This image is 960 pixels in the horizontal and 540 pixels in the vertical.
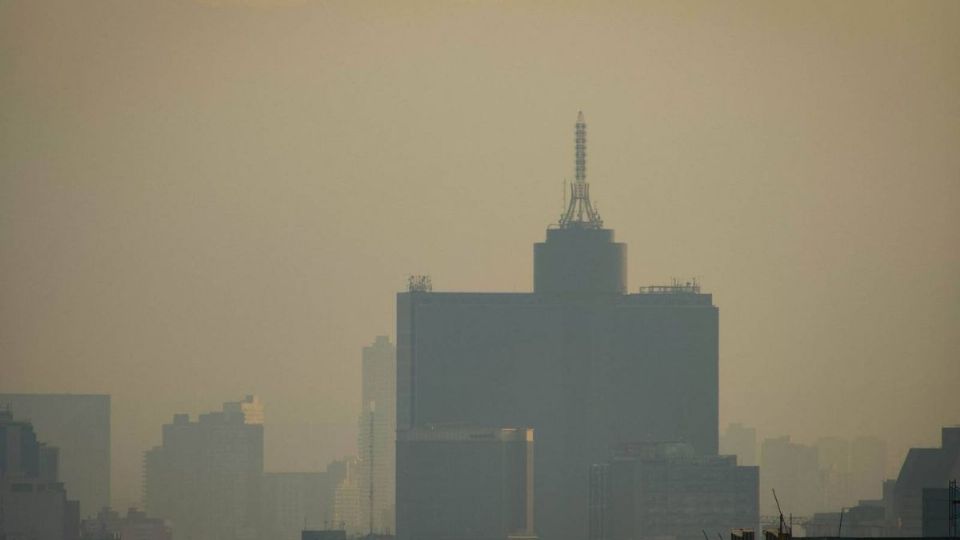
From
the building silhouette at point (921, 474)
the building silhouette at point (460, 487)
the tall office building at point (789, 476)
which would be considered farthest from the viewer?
the building silhouette at point (460, 487)

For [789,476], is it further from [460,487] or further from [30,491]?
[30,491]

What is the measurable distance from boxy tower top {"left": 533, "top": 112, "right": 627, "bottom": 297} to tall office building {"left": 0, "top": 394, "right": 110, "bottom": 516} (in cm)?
3260

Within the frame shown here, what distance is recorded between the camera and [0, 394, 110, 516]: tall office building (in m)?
112

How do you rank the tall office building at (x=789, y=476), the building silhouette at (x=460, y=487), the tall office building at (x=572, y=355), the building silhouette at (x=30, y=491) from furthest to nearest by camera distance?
the tall office building at (x=572, y=355) → the building silhouette at (x=460, y=487) → the building silhouette at (x=30, y=491) → the tall office building at (x=789, y=476)

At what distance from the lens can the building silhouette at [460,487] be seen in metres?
127

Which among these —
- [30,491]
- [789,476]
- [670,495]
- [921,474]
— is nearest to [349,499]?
[670,495]

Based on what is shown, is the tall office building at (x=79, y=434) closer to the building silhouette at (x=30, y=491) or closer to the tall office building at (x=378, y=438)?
the building silhouette at (x=30, y=491)

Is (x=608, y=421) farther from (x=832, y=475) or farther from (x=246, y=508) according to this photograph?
(x=832, y=475)

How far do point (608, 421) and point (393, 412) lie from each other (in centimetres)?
1147

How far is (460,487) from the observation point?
128 m

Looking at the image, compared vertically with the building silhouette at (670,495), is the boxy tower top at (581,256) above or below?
above

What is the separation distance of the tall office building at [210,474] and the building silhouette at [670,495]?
47.4 ft

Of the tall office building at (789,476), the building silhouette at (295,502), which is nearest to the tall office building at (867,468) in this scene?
the tall office building at (789,476)

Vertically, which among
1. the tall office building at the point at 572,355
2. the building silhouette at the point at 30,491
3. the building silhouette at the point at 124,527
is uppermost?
the tall office building at the point at 572,355
